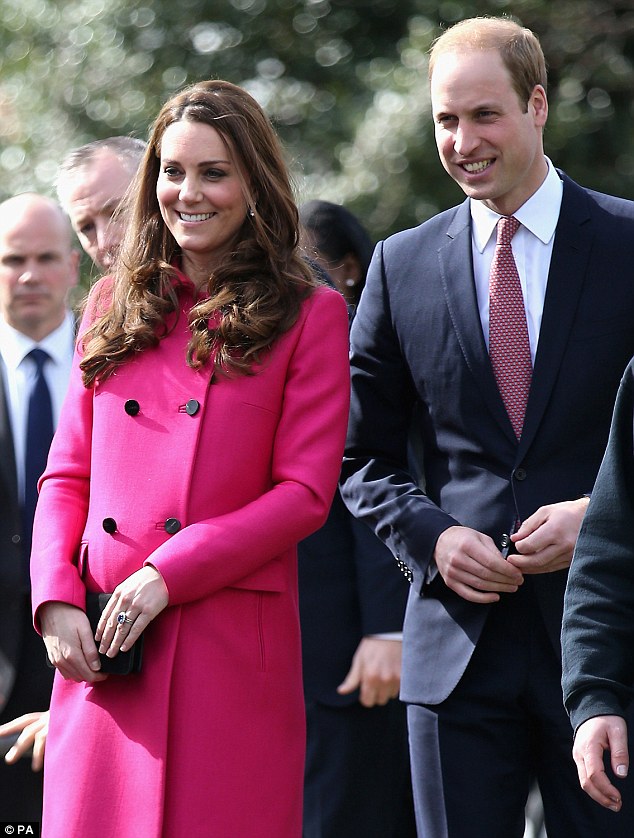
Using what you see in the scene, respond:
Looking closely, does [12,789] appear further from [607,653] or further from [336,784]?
[607,653]

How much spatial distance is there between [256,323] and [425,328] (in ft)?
1.68

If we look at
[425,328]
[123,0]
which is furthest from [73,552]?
[123,0]

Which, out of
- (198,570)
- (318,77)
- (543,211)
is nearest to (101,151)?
(543,211)

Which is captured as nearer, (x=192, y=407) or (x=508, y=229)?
(x=192, y=407)

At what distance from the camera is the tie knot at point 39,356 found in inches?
182

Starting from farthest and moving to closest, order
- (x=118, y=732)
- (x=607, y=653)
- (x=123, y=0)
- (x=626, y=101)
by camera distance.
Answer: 1. (x=123, y=0)
2. (x=626, y=101)
3. (x=118, y=732)
4. (x=607, y=653)

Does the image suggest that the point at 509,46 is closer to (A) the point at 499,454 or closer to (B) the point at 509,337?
(B) the point at 509,337

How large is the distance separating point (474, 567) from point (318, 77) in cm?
738

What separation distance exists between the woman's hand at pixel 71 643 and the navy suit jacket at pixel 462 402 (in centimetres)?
83

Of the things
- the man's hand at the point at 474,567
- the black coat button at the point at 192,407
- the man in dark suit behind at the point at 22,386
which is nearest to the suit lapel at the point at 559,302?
the man's hand at the point at 474,567

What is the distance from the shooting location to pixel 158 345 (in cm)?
377

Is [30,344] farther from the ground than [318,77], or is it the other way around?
[318,77]

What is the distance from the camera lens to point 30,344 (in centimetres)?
471

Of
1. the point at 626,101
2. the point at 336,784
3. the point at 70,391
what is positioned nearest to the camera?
the point at 70,391
